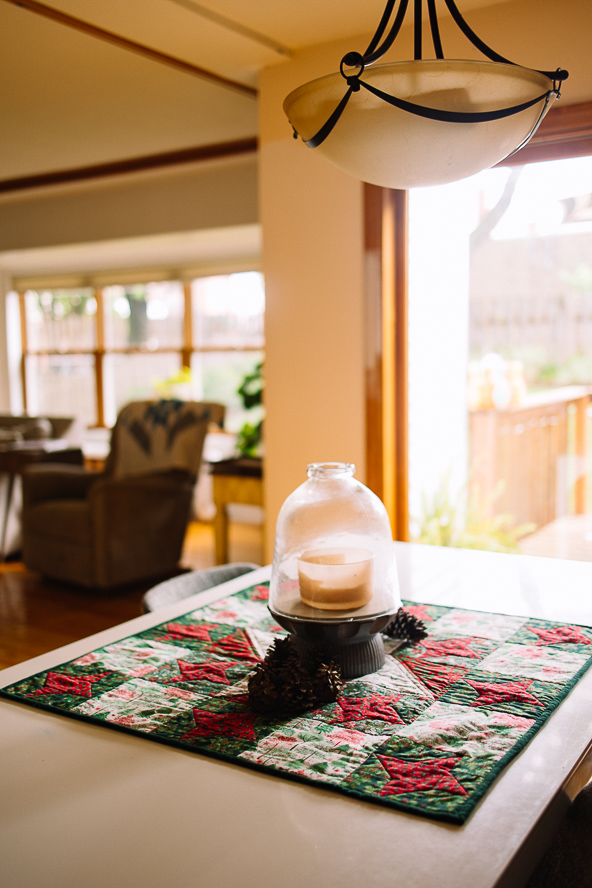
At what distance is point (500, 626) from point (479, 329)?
80.8 inches

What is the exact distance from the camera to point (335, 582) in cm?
125

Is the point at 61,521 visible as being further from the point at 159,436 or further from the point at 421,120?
the point at 421,120

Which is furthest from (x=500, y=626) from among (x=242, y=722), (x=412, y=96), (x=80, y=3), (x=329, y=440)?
(x=80, y=3)

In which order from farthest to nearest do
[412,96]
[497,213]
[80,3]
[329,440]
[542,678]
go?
[329,440] < [497,213] < [80,3] < [542,678] < [412,96]

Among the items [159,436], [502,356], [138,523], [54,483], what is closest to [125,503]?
[138,523]

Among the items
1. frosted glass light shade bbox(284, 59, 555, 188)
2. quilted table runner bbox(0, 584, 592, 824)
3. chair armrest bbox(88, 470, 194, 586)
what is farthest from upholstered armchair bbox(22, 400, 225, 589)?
frosted glass light shade bbox(284, 59, 555, 188)

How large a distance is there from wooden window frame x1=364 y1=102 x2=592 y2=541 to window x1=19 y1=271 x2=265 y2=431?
10.1ft

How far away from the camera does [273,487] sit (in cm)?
362

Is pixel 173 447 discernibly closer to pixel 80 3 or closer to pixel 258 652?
pixel 80 3

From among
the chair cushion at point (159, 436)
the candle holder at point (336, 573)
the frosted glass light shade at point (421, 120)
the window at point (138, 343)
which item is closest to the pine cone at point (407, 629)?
the candle holder at point (336, 573)

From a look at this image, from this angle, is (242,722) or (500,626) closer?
(242,722)

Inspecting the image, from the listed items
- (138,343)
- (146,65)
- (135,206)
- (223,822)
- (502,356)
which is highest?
(146,65)

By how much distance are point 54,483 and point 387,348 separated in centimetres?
228

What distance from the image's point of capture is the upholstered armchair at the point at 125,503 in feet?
13.6
